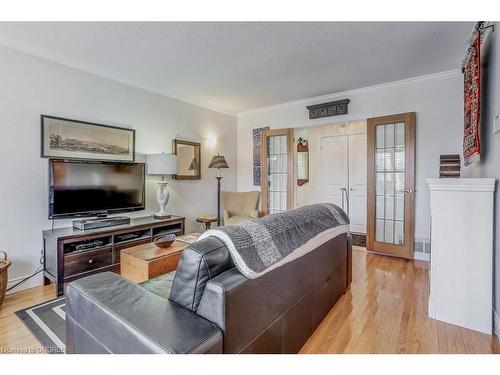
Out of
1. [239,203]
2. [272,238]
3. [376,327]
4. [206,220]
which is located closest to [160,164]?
[206,220]

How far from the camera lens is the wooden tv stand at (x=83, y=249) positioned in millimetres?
2391

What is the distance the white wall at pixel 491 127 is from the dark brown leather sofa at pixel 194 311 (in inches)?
59.2

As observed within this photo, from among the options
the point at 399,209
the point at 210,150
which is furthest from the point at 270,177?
the point at 399,209

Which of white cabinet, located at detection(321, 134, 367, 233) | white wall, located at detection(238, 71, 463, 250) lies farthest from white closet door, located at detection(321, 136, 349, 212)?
white wall, located at detection(238, 71, 463, 250)

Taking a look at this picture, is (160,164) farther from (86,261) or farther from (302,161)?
(302,161)

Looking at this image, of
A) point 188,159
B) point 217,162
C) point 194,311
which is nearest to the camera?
point 194,311

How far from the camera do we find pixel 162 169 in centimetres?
338

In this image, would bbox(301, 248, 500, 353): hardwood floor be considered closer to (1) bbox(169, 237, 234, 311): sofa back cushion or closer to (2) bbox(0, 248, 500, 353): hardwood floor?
(2) bbox(0, 248, 500, 353): hardwood floor

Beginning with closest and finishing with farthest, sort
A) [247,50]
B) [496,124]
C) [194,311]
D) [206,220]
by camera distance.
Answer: [194,311]
[496,124]
[247,50]
[206,220]

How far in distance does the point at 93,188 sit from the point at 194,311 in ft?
8.14

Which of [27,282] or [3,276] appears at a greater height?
[3,276]

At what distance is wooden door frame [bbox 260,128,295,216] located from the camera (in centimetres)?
452

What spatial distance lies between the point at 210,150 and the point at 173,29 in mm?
2440

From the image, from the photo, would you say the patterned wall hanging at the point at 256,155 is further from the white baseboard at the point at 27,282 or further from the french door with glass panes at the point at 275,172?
the white baseboard at the point at 27,282
